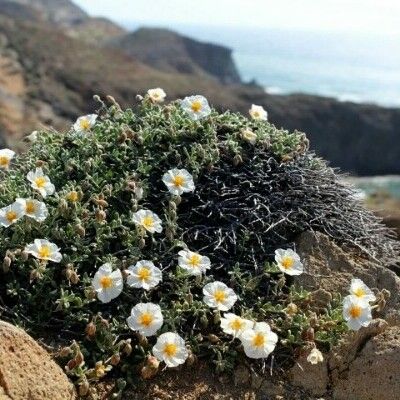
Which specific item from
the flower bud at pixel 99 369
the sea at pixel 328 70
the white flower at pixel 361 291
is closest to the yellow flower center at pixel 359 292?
the white flower at pixel 361 291

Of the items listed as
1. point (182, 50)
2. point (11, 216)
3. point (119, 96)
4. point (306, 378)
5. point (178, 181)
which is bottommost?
point (182, 50)

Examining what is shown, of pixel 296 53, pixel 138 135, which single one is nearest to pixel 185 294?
pixel 138 135

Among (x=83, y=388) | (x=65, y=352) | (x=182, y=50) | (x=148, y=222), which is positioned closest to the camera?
(x=83, y=388)

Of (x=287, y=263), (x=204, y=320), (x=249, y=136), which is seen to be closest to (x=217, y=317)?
(x=204, y=320)

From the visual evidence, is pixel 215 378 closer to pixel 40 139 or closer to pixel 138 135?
pixel 138 135

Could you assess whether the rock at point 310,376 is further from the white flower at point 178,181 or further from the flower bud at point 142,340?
the white flower at point 178,181

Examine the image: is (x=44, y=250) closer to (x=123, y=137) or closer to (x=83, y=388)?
(x=83, y=388)

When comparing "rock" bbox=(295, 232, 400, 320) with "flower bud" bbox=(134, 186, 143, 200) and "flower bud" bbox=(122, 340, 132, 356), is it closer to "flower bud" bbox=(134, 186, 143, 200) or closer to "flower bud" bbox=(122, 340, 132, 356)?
"flower bud" bbox=(134, 186, 143, 200)
